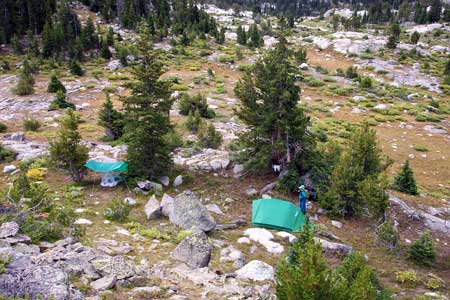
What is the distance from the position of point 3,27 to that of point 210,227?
1810 inches

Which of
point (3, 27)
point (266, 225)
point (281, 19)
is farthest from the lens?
point (3, 27)

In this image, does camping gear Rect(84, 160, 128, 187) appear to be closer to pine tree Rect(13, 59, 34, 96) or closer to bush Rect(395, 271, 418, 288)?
bush Rect(395, 271, 418, 288)

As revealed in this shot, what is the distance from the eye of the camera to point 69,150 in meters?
14.4

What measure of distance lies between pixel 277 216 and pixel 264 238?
1.24 m

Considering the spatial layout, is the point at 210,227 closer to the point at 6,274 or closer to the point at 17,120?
the point at 6,274

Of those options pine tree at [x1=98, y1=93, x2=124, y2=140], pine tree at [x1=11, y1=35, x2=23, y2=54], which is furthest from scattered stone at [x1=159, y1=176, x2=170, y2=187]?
pine tree at [x1=11, y1=35, x2=23, y2=54]

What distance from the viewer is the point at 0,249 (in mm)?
6867

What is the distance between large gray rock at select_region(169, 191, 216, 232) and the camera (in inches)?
450

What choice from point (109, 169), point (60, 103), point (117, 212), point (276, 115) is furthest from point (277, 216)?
point (60, 103)

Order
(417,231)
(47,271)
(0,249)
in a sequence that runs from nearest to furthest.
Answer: (47,271) → (0,249) → (417,231)

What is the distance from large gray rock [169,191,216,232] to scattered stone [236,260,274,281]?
2.55m

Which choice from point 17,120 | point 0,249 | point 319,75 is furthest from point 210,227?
point 319,75

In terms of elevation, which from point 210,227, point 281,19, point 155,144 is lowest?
point 210,227

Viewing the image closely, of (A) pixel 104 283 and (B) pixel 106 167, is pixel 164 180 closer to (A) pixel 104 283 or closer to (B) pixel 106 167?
(B) pixel 106 167
